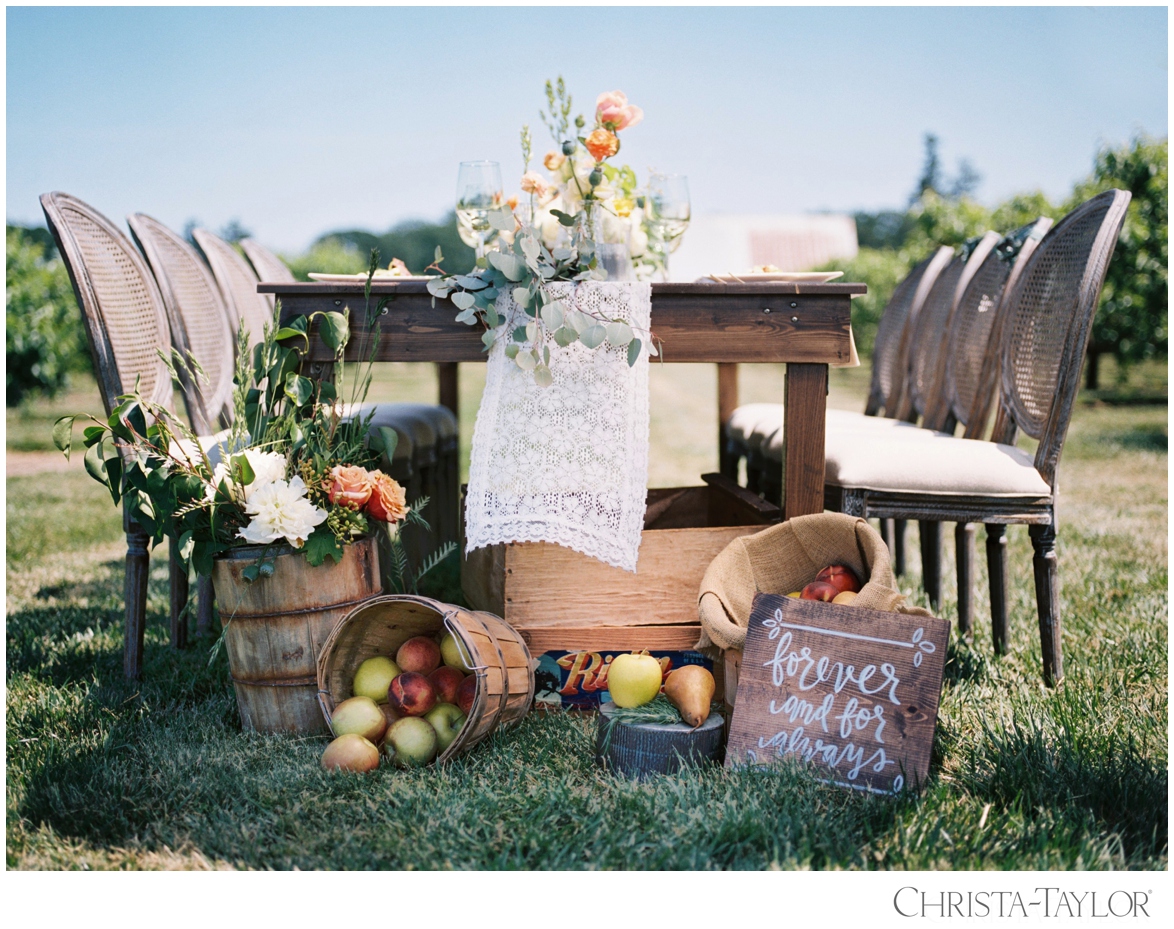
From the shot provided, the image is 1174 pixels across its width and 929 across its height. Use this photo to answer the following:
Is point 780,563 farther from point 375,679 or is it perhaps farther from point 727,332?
point 375,679

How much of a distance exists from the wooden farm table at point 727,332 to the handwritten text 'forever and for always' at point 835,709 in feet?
1.56

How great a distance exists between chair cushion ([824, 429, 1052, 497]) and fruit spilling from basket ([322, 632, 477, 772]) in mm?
1022

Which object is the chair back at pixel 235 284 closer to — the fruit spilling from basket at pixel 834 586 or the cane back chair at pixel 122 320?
the cane back chair at pixel 122 320

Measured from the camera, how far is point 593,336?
6.29 feet

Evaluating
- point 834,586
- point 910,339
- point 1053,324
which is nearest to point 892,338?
point 910,339

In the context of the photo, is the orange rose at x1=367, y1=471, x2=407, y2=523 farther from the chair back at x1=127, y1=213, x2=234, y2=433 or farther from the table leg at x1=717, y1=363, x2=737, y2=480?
the table leg at x1=717, y1=363, x2=737, y2=480

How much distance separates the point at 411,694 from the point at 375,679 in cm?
9

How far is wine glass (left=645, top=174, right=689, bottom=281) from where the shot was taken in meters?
2.33

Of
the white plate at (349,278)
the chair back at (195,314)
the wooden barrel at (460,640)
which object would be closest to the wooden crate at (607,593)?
the wooden barrel at (460,640)

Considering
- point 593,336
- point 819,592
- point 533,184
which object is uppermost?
point 533,184

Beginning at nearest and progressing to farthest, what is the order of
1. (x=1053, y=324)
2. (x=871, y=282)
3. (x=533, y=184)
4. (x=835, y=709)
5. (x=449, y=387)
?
(x=835, y=709) → (x=1053, y=324) → (x=533, y=184) → (x=449, y=387) → (x=871, y=282)

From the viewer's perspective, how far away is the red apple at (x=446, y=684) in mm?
1867

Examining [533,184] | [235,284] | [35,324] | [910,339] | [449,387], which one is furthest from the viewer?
[35,324]

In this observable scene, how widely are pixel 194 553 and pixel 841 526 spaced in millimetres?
1334
